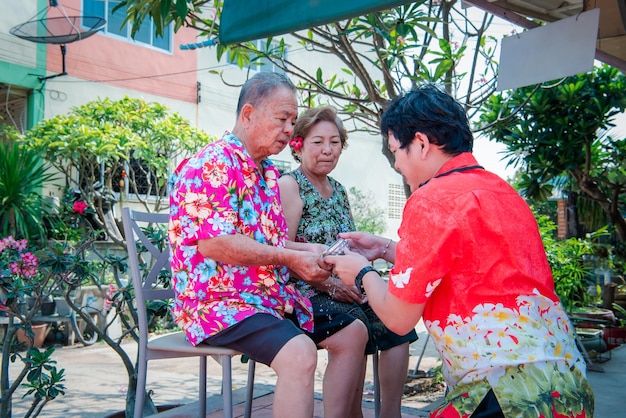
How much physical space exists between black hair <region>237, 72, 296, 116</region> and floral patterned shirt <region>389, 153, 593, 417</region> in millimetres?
802

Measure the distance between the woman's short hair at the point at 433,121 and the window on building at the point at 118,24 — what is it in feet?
26.3

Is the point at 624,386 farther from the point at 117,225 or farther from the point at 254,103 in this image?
the point at 117,225

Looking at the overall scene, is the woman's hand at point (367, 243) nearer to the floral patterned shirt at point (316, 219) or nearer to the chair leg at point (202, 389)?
the floral patterned shirt at point (316, 219)

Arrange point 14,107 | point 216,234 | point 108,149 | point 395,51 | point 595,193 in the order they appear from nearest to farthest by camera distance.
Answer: point 216,234 < point 395,51 < point 595,193 < point 108,149 < point 14,107

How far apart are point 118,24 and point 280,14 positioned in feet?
29.3

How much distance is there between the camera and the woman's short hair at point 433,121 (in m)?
1.61

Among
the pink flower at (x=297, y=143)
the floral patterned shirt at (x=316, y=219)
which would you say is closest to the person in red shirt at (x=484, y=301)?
the floral patterned shirt at (x=316, y=219)

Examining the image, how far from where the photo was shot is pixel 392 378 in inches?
94.1

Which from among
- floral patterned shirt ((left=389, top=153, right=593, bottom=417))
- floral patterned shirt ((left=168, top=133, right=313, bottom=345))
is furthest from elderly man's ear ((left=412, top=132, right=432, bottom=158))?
floral patterned shirt ((left=168, top=133, right=313, bottom=345))

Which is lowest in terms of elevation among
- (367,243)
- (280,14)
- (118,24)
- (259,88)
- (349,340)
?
(349,340)

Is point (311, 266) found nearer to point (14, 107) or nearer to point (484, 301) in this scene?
point (484, 301)

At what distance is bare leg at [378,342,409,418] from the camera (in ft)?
7.73

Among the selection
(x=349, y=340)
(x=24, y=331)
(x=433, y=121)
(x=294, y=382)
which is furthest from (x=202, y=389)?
(x=433, y=121)

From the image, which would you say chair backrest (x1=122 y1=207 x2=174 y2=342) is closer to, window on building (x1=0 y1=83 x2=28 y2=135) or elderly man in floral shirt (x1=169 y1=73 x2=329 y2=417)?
elderly man in floral shirt (x1=169 y1=73 x2=329 y2=417)
